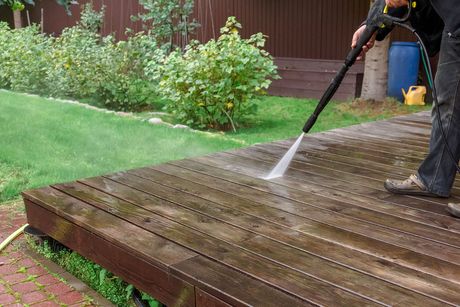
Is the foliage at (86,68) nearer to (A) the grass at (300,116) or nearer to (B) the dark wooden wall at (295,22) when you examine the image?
(A) the grass at (300,116)

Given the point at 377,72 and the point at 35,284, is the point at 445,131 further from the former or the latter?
the point at 377,72

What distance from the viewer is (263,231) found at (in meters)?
2.18

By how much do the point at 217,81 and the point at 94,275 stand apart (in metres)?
4.10

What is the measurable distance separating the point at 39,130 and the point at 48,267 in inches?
126

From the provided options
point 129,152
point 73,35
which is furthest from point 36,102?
point 129,152

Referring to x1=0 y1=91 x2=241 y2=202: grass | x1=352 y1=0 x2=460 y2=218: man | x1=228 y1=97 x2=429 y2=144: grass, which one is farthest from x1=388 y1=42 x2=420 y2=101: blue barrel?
x1=352 y1=0 x2=460 y2=218: man

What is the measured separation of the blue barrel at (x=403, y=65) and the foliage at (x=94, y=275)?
250 inches

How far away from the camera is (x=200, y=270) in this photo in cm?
185

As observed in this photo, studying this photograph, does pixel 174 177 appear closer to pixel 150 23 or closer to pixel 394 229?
pixel 394 229

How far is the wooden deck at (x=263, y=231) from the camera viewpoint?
5.63 feet

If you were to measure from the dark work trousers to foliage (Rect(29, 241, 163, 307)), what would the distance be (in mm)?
1433

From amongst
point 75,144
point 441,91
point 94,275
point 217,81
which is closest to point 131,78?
point 217,81

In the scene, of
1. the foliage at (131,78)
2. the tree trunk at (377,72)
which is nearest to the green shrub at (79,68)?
the foliage at (131,78)

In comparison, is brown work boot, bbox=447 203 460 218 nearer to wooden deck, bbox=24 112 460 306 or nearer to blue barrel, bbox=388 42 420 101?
wooden deck, bbox=24 112 460 306
